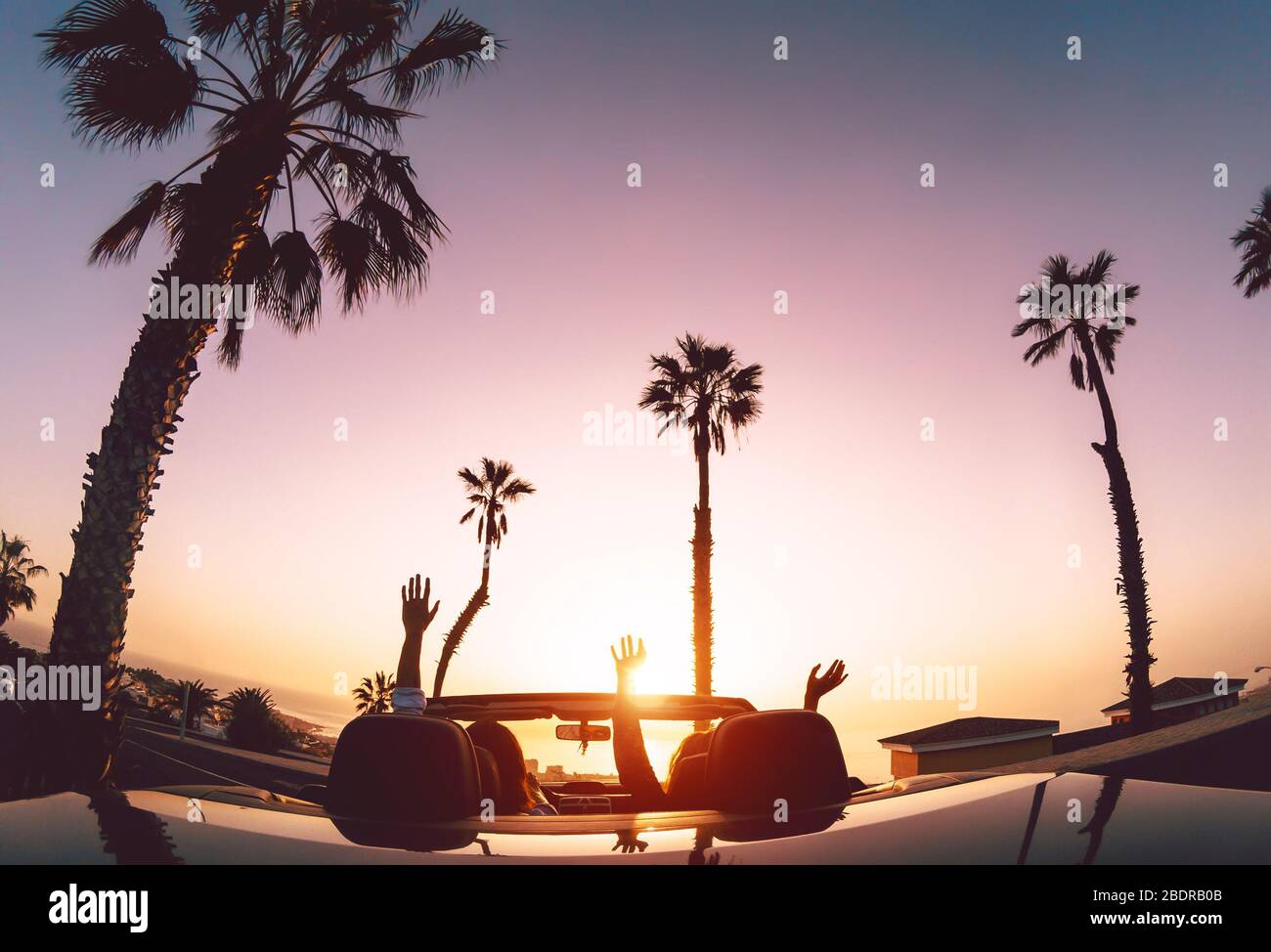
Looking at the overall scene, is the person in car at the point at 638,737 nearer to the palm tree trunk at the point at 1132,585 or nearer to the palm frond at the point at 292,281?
the palm frond at the point at 292,281

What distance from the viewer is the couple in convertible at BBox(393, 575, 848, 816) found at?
3840mm

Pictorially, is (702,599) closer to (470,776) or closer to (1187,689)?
(470,776)

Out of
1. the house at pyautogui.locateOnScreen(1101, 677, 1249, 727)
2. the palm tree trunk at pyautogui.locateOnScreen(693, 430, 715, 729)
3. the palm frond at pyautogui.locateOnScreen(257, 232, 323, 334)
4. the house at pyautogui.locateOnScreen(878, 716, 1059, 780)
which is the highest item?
the palm frond at pyautogui.locateOnScreen(257, 232, 323, 334)

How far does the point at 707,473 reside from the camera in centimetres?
2589

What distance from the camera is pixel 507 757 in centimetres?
416

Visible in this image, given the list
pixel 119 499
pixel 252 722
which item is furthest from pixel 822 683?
pixel 252 722

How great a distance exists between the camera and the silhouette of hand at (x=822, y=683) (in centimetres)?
418

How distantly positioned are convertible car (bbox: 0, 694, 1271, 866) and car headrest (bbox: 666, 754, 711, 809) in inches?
36.7

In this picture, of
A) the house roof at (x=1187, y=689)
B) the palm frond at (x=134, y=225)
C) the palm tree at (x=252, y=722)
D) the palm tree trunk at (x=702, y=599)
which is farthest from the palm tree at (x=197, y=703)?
the house roof at (x=1187, y=689)

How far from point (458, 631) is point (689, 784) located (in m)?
34.8

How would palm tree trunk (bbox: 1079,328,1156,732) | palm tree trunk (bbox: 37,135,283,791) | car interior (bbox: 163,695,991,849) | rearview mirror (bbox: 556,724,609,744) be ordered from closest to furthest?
car interior (bbox: 163,695,991,849) < rearview mirror (bbox: 556,724,609,744) < palm tree trunk (bbox: 37,135,283,791) < palm tree trunk (bbox: 1079,328,1156,732)

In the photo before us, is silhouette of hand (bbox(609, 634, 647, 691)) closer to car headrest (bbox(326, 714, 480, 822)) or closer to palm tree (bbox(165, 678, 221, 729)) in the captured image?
car headrest (bbox(326, 714, 480, 822))

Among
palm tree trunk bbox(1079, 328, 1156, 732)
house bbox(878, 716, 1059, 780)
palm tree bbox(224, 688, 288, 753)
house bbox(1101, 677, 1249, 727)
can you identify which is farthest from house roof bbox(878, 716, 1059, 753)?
palm tree bbox(224, 688, 288, 753)
